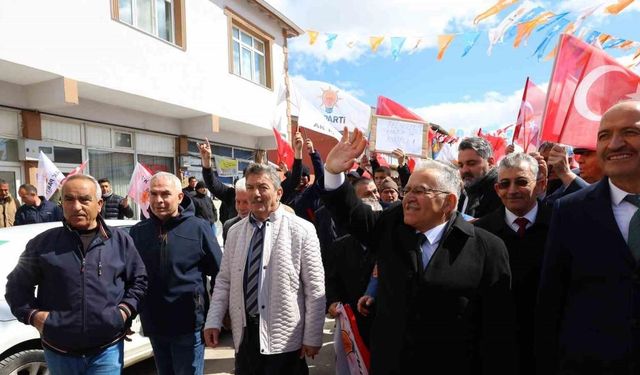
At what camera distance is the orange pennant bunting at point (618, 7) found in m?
6.05

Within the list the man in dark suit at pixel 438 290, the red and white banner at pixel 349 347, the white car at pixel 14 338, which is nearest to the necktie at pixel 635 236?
the man in dark suit at pixel 438 290

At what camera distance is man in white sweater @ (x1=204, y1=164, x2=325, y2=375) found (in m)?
2.48

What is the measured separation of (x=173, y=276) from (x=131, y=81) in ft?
24.2

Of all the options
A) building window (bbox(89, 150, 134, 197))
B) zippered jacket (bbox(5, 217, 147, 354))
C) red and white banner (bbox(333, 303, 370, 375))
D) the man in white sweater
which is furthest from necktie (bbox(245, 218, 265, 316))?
building window (bbox(89, 150, 134, 197))

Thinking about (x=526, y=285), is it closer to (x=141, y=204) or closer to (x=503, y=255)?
(x=503, y=255)

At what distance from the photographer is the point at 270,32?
1452 centimetres

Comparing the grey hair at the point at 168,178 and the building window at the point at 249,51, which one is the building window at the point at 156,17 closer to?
the building window at the point at 249,51

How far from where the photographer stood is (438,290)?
1907 millimetres

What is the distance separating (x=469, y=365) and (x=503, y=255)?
0.53m

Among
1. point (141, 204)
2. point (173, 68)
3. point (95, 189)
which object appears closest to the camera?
point (95, 189)

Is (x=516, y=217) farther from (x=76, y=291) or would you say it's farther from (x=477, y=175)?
(x=76, y=291)

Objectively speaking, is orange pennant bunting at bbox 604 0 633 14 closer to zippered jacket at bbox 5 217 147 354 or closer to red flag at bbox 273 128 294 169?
red flag at bbox 273 128 294 169

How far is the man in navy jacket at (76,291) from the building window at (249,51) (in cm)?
1042

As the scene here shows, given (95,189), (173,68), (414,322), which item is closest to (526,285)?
(414,322)
